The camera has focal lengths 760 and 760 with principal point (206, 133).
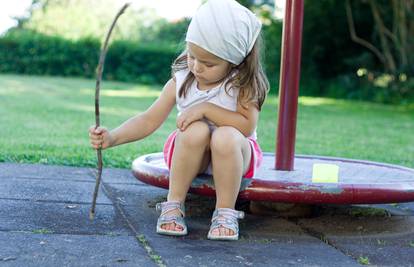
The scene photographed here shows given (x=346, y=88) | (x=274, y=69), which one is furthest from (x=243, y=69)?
(x=274, y=69)

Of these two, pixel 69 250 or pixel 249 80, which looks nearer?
pixel 69 250

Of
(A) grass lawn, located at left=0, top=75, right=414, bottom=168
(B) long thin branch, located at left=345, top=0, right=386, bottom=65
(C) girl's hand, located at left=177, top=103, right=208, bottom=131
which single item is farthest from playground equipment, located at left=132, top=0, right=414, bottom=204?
(B) long thin branch, located at left=345, top=0, right=386, bottom=65

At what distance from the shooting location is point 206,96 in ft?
9.20

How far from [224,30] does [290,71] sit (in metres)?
0.67

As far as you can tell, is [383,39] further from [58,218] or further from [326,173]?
[58,218]

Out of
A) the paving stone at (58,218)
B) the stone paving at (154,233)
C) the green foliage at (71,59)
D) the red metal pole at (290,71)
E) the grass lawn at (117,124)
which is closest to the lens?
the stone paving at (154,233)

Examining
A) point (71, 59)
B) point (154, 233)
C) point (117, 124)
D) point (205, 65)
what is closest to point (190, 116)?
point (205, 65)

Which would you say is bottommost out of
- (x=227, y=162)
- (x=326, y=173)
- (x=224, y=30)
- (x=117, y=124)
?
(x=117, y=124)

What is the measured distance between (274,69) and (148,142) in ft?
Result: 43.4

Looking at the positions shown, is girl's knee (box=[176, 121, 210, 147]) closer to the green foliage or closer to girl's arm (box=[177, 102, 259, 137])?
girl's arm (box=[177, 102, 259, 137])

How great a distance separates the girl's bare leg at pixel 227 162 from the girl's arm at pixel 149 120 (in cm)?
34

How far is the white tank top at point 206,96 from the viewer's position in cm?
277

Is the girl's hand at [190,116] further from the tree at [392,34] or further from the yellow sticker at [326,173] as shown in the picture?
the tree at [392,34]

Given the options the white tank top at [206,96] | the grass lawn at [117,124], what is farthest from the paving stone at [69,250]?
the grass lawn at [117,124]
